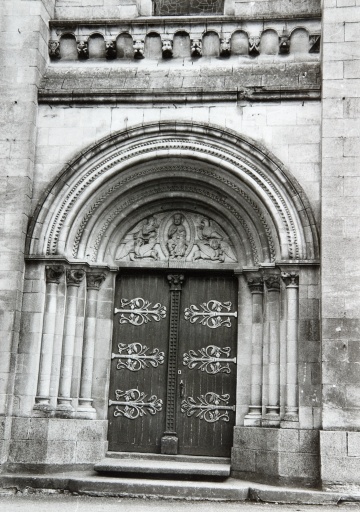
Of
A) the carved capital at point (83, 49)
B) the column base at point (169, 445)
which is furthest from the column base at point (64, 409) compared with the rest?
the carved capital at point (83, 49)

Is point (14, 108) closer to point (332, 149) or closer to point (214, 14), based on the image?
point (214, 14)

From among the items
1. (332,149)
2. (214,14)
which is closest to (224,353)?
(332,149)

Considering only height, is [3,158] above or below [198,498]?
above

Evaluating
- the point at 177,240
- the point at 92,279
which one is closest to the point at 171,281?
the point at 177,240

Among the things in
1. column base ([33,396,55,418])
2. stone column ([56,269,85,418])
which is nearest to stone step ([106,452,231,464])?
stone column ([56,269,85,418])

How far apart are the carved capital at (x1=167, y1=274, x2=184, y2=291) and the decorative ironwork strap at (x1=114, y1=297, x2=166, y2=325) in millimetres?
331

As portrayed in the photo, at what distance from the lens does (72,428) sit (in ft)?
33.2

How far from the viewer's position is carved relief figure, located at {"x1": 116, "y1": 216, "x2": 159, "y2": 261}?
11.2m

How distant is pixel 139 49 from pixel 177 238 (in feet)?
9.15

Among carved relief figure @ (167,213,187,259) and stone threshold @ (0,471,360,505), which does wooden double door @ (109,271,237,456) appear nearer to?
carved relief figure @ (167,213,187,259)

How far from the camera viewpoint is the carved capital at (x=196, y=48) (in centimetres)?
1089

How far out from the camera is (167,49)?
35.9 ft

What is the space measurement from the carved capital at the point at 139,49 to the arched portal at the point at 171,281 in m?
1.16

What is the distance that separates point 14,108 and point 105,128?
1311 millimetres
